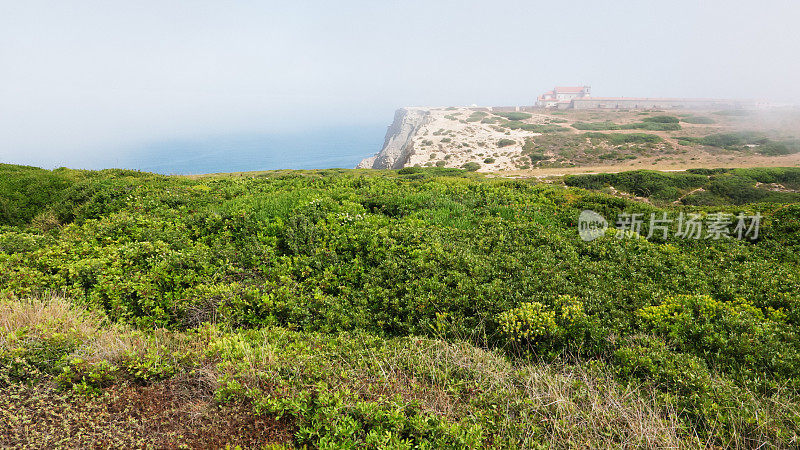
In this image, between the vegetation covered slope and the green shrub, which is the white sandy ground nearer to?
the green shrub

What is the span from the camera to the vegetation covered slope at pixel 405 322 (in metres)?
3.36

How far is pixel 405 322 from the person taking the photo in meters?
5.44

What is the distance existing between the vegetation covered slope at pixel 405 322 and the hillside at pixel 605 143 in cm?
3424

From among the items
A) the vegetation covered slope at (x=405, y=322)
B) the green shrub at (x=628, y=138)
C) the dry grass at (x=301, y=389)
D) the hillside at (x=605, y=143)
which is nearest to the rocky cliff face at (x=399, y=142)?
the hillside at (x=605, y=143)

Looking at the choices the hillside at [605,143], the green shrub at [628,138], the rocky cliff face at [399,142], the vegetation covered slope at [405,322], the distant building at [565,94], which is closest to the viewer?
the vegetation covered slope at [405,322]

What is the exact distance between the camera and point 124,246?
6668 millimetres

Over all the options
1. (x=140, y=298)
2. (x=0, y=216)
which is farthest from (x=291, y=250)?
(x=0, y=216)

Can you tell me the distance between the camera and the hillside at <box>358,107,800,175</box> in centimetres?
4275

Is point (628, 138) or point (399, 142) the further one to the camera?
point (399, 142)

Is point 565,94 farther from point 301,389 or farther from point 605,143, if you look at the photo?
point 301,389

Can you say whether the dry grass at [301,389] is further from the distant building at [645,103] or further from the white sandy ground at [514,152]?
the distant building at [645,103]

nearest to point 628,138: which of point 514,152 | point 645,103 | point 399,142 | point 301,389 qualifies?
point 514,152

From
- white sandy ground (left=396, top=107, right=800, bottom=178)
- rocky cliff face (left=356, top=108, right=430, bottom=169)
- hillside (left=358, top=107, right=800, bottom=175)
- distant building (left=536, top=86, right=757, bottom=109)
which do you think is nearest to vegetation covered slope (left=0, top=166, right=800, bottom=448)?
white sandy ground (left=396, top=107, right=800, bottom=178)

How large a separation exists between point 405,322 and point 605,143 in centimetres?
5774
